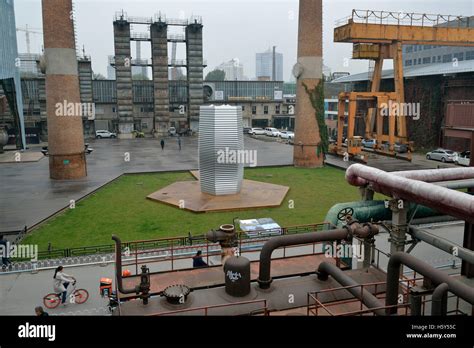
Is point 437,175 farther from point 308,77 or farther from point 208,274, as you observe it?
point 308,77

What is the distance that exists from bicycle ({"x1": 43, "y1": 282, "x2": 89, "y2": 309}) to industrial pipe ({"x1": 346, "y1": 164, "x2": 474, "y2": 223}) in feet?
30.7

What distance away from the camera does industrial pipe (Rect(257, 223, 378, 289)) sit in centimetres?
1016

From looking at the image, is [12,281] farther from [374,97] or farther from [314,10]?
[374,97]

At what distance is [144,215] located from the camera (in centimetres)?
2270

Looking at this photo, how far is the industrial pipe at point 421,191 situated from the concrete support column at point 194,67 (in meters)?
58.1

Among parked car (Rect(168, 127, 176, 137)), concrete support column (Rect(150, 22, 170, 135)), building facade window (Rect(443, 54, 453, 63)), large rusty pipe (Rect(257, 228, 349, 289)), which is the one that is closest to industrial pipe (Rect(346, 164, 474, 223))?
large rusty pipe (Rect(257, 228, 349, 289))

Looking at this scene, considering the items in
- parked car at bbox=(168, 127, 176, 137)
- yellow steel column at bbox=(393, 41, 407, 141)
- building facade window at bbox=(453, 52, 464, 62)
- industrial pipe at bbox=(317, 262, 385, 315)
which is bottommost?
industrial pipe at bbox=(317, 262, 385, 315)

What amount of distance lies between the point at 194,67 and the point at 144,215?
50320mm

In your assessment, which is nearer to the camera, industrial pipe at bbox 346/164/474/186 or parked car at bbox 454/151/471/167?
industrial pipe at bbox 346/164/474/186

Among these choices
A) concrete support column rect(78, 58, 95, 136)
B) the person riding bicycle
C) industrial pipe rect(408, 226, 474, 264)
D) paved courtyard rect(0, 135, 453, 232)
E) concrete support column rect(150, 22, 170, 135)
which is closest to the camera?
industrial pipe rect(408, 226, 474, 264)

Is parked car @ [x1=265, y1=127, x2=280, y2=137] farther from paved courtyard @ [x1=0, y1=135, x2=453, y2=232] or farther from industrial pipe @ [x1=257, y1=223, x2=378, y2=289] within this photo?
industrial pipe @ [x1=257, y1=223, x2=378, y2=289]

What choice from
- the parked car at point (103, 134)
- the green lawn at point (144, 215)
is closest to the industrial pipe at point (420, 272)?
the green lawn at point (144, 215)
